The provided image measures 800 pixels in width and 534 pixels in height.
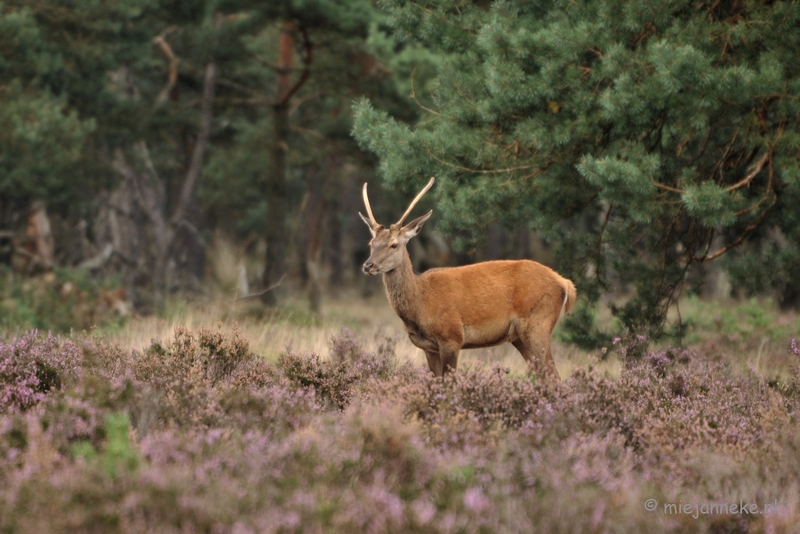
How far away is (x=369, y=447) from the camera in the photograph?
477 centimetres

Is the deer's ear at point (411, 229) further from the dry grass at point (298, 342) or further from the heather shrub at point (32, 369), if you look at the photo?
the heather shrub at point (32, 369)

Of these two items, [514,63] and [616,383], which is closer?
[616,383]

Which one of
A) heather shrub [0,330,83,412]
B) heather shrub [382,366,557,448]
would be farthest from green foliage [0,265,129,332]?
heather shrub [382,366,557,448]

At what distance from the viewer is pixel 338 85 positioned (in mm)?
18500

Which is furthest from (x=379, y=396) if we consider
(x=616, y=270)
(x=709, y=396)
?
(x=616, y=270)

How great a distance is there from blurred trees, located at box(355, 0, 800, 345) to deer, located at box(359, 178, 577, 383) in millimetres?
937

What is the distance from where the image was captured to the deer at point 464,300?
775 centimetres

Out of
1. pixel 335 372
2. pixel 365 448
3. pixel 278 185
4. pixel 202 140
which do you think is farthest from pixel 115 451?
pixel 202 140

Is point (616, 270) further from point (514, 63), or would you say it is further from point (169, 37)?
point (169, 37)

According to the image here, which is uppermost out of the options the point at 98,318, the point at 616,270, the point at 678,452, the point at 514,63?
the point at 514,63

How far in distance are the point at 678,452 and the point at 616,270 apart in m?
5.02

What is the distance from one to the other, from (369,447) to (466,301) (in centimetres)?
327

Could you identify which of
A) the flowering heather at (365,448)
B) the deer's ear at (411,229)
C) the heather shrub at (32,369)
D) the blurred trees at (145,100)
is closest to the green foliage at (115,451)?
the flowering heather at (365,448)

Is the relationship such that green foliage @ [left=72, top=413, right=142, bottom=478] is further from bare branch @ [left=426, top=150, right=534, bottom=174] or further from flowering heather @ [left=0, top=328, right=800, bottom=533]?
bare branch @ [left=426, top=150, right=534, bottom=174]
